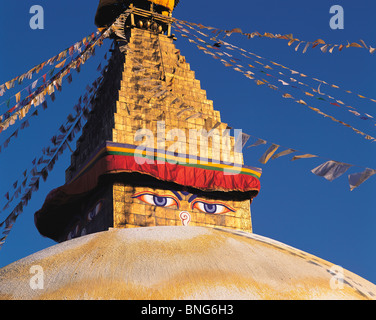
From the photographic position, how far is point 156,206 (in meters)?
11.6

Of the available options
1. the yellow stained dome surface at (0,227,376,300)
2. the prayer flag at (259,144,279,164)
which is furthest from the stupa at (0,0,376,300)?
the prayer flag at (259,144,279,164)

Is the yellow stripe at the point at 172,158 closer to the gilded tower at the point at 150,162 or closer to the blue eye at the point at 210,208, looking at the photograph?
the gilded tower at the point at 150,162

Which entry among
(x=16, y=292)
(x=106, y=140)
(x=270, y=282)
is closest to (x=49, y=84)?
(x=106, y=140)

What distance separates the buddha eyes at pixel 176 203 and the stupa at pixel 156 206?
0.08 ft

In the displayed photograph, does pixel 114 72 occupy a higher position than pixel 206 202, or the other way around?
pixel 114 72

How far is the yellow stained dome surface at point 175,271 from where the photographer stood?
262 inches

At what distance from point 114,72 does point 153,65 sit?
887mm

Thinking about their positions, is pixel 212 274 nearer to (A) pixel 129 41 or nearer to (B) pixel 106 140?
(B) pixel 106 140

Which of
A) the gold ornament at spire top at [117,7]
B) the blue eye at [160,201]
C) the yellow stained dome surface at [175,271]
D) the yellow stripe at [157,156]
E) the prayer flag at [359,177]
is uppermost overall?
the gold ornament at spire top at [117,7]

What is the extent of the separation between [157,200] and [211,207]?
1129mm

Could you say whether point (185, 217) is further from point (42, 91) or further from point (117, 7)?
point (117, 7)

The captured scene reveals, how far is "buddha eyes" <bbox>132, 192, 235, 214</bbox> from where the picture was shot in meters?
11.7

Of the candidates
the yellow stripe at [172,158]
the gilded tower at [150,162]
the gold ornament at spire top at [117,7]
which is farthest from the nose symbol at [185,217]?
the gold ornament at spire top at [117,7]

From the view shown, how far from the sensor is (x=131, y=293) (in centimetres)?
654
